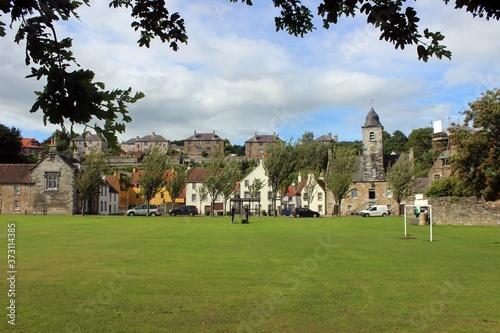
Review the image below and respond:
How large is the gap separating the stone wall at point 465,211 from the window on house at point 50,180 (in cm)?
5321

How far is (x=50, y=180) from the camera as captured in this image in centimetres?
6688

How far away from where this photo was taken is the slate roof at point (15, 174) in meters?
67.9

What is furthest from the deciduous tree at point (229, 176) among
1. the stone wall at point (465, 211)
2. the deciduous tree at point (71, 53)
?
the deciduous tree at point (71, 53)

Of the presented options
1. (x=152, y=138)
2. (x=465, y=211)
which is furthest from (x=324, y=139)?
(x=465, y=211)

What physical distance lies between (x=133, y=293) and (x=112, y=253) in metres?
7.27

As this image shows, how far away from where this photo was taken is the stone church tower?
8556 cm

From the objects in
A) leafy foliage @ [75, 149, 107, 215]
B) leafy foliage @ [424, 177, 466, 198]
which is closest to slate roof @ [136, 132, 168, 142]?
leafy foliage @ [75, 149, 107, 215]

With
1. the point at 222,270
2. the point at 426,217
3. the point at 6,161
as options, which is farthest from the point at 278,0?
the point at 6,161

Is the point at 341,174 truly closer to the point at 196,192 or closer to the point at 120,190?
the point at 196,192

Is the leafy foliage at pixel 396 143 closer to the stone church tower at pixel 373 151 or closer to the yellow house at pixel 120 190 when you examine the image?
the stone church tower at pixel 373 151

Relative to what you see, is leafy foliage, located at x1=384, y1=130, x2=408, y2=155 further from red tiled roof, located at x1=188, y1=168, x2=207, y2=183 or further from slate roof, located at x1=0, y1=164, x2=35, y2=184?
slate roof, located at x1=0, y1=164, x2=35, y2=184

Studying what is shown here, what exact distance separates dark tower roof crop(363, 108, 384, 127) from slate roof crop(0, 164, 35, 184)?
61347 mm

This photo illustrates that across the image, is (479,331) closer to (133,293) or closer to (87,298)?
(133,293)

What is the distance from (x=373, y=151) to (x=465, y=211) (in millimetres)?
47616
